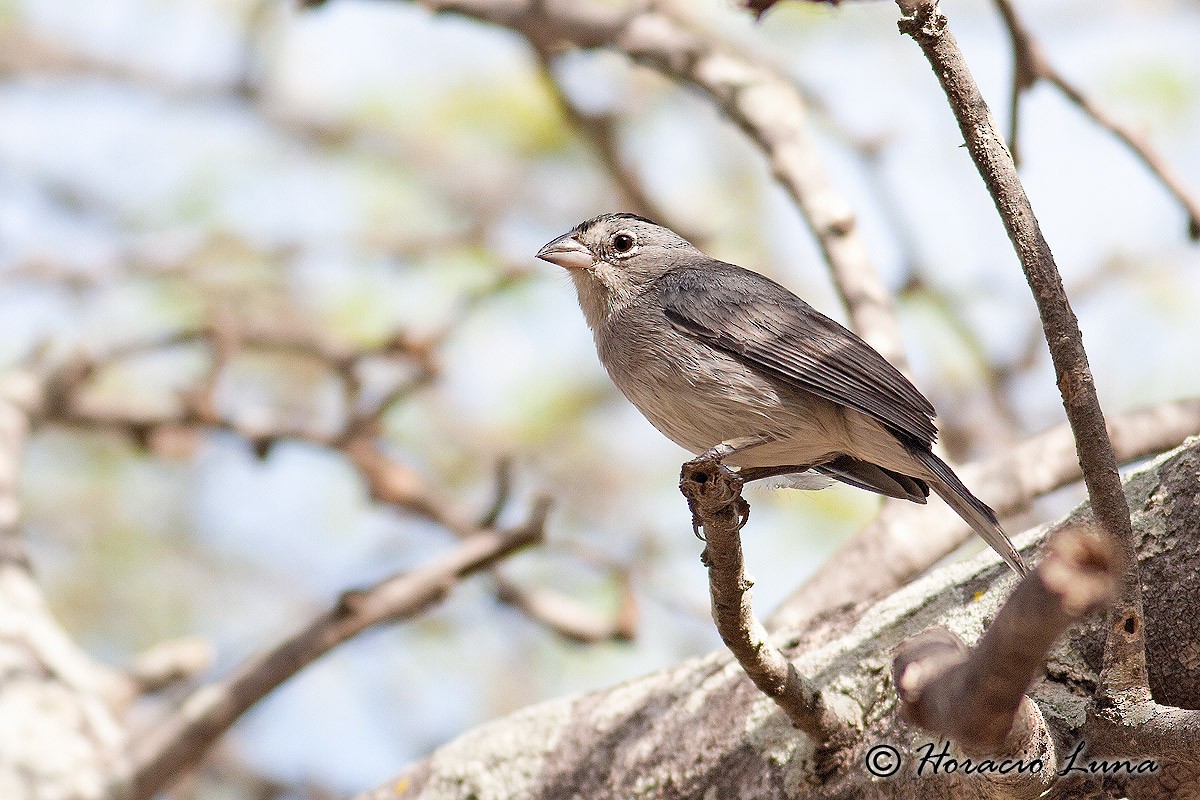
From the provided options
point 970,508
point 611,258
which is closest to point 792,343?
point 970,508

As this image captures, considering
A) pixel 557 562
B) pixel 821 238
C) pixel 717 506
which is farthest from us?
pixel 557 562

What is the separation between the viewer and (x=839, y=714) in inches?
112

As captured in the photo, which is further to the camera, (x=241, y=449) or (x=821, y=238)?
(x=241, y=449)

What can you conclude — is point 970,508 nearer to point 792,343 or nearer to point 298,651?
point 792,343

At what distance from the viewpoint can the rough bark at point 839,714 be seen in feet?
8.56

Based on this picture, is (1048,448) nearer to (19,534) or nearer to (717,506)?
(717,506)

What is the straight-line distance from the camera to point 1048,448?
4.55 meters

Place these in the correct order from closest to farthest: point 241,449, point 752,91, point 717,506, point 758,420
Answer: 1. point 717,506
2. point 758,420
3. point 752,91
4. point 241,449

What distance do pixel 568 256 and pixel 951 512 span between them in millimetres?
1671

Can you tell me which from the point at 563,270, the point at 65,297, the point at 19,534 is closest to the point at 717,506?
the point at 563,270

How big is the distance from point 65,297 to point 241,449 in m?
2.86

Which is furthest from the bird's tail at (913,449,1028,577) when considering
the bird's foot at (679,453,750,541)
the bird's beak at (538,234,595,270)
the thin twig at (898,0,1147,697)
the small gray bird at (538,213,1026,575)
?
the bird's beak at (538,234,595,270)

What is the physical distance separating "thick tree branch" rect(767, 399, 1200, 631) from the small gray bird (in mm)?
379
